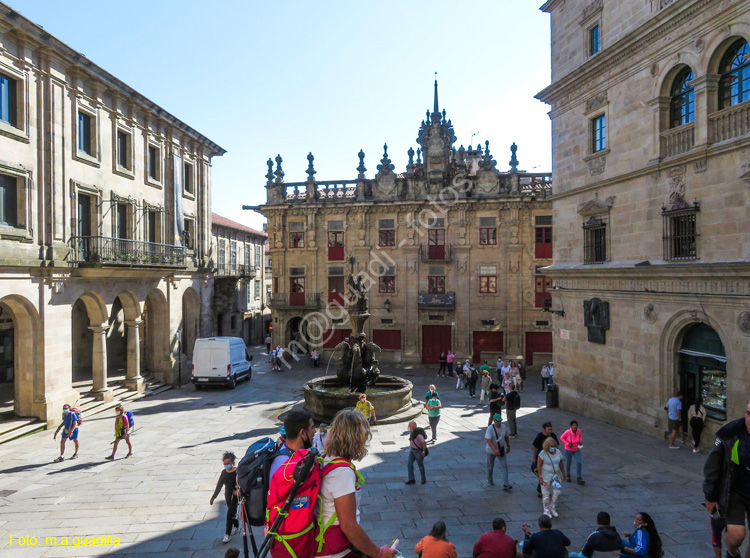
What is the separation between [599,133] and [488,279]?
15.2 metres

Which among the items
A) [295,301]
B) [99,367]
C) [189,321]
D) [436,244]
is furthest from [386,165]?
[99,367]

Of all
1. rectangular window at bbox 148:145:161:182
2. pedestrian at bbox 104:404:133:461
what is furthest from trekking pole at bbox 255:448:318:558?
rectangular window at bbox 148:145:161:182

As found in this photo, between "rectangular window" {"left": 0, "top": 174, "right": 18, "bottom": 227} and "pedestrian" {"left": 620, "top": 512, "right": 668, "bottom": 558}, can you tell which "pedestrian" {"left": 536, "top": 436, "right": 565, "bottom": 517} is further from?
"rectangular window" {"left": 0, "top": 174, "right": 18, "bottom": 227}

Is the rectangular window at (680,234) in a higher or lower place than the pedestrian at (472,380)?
higher

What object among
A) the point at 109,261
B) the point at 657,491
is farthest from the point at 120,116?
the point at 657,491

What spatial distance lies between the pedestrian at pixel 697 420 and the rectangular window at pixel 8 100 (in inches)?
859

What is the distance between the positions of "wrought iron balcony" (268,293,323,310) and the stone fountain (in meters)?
14.1

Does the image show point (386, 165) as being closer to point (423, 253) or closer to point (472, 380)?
point (423, 253)

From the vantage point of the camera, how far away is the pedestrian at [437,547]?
543cm

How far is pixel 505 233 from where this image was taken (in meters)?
31.0

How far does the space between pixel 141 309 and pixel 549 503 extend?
18887 millimetres

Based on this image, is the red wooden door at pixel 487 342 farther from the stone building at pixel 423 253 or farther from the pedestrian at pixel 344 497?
the pedestrian at pixel 344 497

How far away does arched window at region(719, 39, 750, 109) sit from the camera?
11.9 m

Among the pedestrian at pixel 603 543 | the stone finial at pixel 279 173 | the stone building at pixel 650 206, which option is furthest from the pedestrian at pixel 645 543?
the stone finial at pixel 279 173
